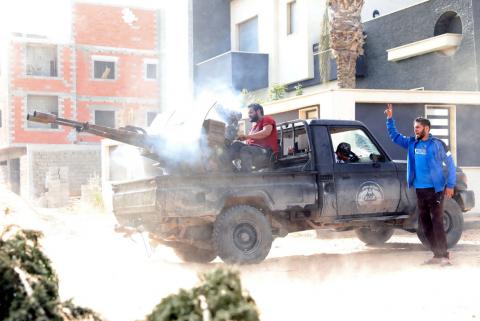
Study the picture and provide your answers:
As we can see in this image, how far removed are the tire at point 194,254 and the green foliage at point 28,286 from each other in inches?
324

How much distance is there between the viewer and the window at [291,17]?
26.0 m

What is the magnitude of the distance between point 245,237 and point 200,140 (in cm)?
144

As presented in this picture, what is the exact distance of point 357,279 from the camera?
863 cm

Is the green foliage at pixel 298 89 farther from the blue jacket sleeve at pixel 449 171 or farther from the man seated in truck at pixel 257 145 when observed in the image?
the blue jacket sleeve at pixel 449 171

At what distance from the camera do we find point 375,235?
41.6 feet

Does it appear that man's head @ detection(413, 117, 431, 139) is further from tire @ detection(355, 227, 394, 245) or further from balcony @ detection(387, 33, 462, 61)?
balcony @ detection(387, 33, 462, 61)

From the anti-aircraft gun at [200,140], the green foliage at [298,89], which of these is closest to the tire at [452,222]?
the anti-aircraft gun at [200,140]

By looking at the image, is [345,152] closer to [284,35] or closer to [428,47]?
[428,47]

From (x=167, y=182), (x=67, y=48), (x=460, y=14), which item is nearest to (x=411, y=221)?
(x=167, y=182)

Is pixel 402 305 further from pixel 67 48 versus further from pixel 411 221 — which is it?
pixel 67 48

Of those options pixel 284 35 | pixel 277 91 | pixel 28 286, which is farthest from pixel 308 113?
pixel 28 286

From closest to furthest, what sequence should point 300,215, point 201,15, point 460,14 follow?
1. point 300,215
2. point 460,14
3. point 201,15

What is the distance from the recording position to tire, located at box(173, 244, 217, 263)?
10906 mm

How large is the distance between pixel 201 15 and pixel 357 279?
21.9m
